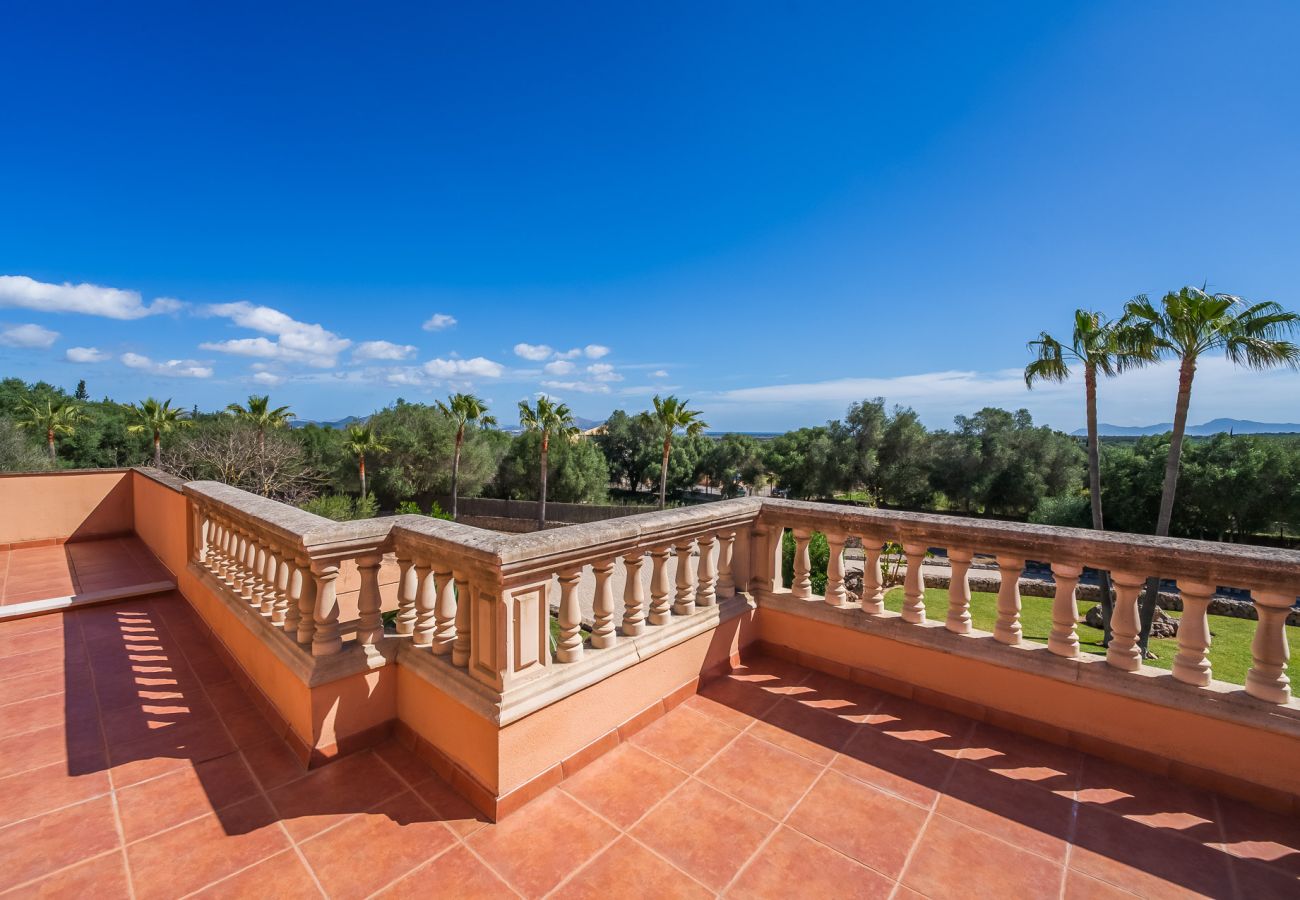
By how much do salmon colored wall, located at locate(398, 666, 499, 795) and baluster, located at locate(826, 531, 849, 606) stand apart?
6.73 feet

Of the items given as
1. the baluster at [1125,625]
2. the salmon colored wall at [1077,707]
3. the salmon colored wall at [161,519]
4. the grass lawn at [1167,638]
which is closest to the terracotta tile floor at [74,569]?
the salmon colored wall at [161,519]

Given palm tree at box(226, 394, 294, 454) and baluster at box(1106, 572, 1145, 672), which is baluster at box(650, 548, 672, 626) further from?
palm tree at box(226, 394, 294, 454)

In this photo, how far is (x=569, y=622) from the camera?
230 centimetres

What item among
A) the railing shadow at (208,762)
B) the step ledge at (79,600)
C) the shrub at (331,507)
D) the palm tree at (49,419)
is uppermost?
the palm tree at (49,419)

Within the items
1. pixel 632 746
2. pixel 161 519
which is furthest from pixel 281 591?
pixel 161 519

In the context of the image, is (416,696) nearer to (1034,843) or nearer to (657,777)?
(657,777)

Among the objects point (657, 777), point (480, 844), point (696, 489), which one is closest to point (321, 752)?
point (480, 844)

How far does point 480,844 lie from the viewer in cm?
188

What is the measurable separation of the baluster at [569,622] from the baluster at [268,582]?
1.67 meters

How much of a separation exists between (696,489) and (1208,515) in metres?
29.0

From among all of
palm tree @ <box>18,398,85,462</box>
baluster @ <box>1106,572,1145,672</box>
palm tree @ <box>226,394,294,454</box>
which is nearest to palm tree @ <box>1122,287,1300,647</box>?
baluster @ <box>1106,572,1145,672</box>

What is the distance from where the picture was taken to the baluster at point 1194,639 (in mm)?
2164

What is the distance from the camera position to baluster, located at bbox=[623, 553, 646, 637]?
2.54m

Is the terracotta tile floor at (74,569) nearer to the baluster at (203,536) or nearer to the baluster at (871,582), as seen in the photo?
the baluster at (203,536)
